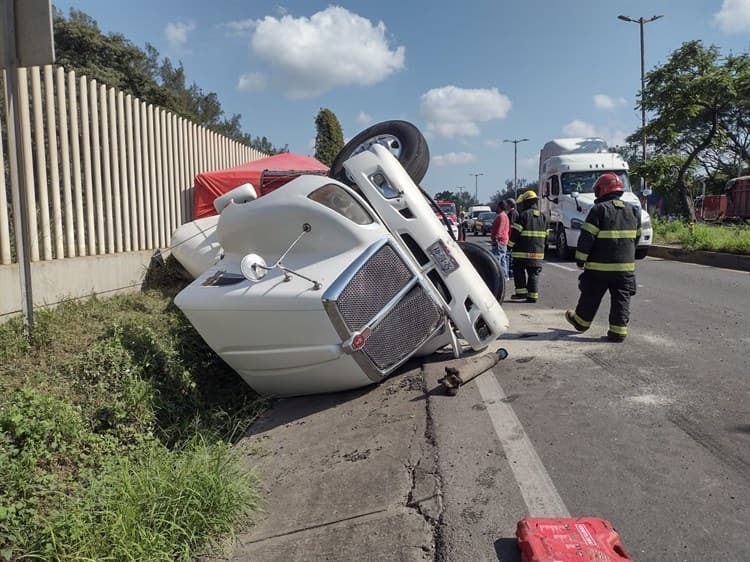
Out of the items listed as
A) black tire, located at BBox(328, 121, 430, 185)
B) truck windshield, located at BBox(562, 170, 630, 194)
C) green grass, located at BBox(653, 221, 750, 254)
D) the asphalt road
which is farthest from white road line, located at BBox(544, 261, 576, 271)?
black tire, located at BBox(328, 121, 430, 185)

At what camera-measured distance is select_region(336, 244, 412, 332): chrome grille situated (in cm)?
365

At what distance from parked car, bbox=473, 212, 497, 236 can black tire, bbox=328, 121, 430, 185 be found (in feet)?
85.3

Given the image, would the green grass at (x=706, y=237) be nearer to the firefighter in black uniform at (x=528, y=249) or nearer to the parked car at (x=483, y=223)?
the firefighter in black uniform at (x=528, y=249)

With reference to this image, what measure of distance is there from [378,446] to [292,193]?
1.90 m

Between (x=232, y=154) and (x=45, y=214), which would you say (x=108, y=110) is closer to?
(x=45, y=214)

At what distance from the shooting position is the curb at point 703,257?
39.6 ft

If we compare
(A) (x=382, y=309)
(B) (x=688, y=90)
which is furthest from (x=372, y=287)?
(B) (x=688, y=90)

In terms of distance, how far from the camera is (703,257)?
13586mm

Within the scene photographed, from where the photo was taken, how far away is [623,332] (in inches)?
205

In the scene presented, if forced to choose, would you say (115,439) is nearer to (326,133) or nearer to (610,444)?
(610,444)

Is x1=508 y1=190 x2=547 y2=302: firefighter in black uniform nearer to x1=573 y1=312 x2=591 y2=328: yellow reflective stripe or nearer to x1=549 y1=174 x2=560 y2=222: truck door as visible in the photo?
x1=573 y1=312 x2=591 y2=328: yellow reflective stripe

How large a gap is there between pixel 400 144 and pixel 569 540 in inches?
167

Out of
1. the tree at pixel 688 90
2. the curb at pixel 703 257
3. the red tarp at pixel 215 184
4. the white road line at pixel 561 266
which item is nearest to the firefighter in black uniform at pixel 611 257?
the red tarp at pixel 215 184

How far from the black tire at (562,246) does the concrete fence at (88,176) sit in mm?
9515
